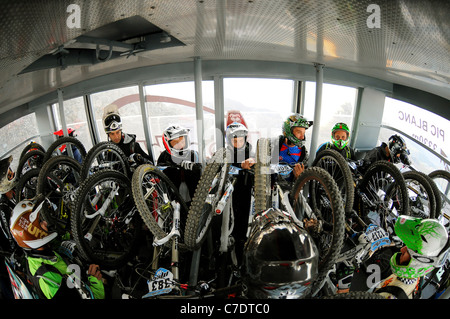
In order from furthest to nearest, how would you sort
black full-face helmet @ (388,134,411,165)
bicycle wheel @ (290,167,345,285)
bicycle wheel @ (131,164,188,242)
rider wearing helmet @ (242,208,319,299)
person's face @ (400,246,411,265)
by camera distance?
1. bicycle wheel @ (131,164,188,242)
2. black full-face helmet @ (388,134,411,165)
3. bicycle wheel @ (290,167,345,285)
4. person's face @ (400,246,411,265)
5. rider wearing helmet @ (242,208,319,299)

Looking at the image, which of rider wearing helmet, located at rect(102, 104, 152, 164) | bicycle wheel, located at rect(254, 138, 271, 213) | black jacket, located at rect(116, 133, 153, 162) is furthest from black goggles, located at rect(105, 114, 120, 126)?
bicycle wheel, located at rect(254, 138, 271, 213)

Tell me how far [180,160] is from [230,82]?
0.55m

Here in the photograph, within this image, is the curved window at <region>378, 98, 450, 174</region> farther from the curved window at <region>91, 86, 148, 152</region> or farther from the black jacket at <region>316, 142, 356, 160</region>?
the curved window at <region>91, 86, 148, 152</region>

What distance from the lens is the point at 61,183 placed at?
4.33ft

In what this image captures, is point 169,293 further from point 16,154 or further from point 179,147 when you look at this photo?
point 16,154

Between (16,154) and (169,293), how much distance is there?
Result: 3.17ft

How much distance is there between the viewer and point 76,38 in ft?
3.19

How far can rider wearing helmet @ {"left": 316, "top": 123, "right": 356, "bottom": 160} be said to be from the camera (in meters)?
1.18

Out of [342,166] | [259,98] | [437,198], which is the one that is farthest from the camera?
[342,166]

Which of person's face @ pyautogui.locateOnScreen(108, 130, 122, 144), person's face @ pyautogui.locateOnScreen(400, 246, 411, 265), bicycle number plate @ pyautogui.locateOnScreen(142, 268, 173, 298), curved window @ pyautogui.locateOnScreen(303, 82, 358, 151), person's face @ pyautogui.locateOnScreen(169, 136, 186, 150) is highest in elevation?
curved window @ pyautogui.locateOnScreen(303, 82, 358, 151)

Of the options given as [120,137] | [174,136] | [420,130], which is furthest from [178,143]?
[420,130]

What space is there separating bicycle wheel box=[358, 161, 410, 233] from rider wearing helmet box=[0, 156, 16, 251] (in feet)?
6.02

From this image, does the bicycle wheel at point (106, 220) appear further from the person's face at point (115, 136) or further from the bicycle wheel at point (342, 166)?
the bicycle wheel at point (342, 166)

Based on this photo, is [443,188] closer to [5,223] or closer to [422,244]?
[422,244]
